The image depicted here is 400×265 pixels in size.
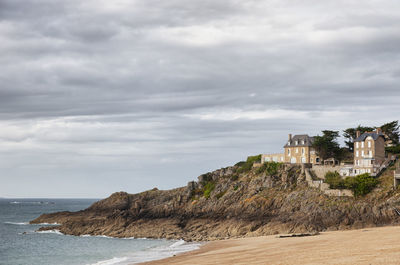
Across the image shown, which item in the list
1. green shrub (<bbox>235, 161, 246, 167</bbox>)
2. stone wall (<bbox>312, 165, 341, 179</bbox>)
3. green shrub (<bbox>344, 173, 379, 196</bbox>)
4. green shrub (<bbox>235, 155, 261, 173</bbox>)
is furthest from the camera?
green shrub (<bbox>235, 161, 246, 167</bbox>)

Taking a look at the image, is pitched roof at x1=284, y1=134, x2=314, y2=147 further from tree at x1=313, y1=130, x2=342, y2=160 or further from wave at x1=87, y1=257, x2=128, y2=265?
wave at x1=87, y1=257, x2=128, y2=265

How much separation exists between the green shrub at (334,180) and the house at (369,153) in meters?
3.61

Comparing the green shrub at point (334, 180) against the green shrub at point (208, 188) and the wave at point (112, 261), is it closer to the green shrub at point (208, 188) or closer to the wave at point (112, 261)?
the green shrub at point (208, 188)

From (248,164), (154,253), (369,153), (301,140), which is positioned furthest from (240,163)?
(154,253)

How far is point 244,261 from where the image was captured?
114 feet

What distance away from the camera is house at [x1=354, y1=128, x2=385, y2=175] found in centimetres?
6850

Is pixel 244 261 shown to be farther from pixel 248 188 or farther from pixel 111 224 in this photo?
pixel 111 224

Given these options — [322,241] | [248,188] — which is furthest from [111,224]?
[322,241]

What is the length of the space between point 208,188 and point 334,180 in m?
22.0

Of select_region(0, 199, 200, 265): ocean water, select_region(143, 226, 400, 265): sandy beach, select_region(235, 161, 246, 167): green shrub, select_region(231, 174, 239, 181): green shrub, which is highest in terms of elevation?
select_region(235, 161, 246, 167): green shrub

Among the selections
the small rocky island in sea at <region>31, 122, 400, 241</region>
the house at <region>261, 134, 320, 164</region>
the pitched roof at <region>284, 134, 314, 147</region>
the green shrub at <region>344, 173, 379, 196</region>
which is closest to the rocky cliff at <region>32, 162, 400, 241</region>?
the small rocky island in sea at <region>31, 122, 400, 241</region>

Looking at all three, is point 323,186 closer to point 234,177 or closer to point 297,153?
point 297,153

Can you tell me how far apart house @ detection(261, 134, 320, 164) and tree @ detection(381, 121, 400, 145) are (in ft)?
45.1

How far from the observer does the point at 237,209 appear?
67.5 m
